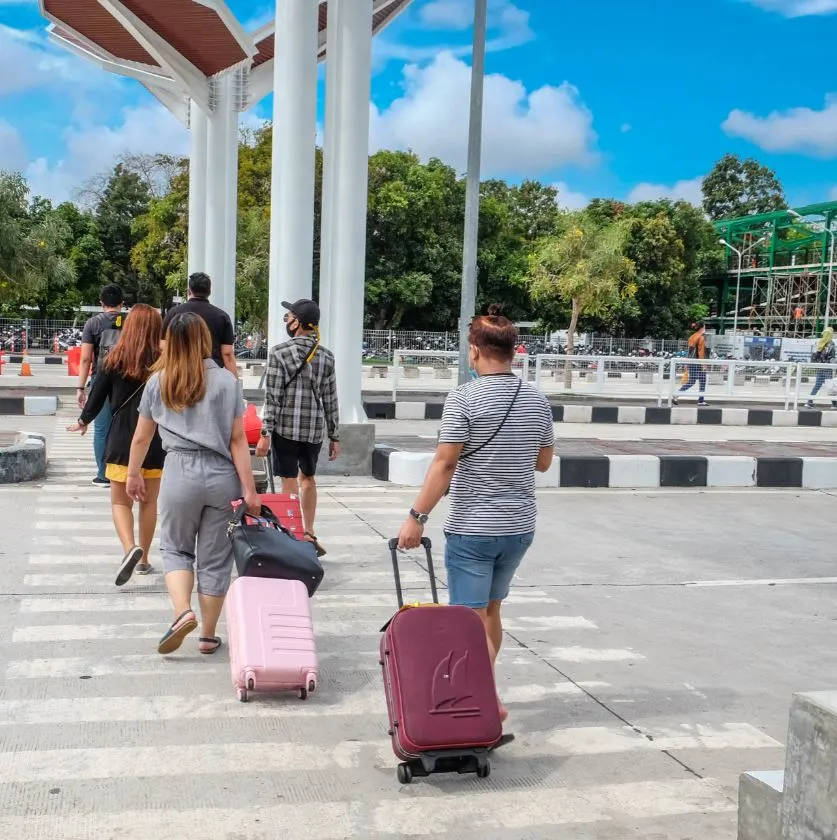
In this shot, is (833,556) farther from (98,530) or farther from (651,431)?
(651,431)

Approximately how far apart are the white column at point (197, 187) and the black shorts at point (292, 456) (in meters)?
18.3

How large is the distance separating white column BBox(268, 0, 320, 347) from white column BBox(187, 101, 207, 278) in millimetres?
13201

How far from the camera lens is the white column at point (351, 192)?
39.0 ft

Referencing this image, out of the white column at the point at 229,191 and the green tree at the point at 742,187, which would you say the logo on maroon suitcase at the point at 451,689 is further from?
the green tree at the point at 742,187

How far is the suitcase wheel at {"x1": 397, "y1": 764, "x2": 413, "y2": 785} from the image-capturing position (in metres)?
3.86

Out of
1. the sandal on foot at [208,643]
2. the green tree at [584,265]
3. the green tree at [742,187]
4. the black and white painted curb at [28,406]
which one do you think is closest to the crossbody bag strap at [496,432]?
the sandal on foot at [208,643]

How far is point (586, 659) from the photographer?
555 cm

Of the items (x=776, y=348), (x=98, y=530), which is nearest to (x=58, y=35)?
(x=98, y=530)

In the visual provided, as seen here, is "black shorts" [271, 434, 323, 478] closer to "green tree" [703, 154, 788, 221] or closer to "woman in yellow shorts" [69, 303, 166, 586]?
"woman in yellow shorts" [69, 303, 166, 586]

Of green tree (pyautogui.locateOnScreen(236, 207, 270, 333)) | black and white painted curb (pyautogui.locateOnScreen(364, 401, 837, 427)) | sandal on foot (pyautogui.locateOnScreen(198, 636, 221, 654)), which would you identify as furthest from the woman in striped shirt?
green tree (pyautogui.locateOnScreen(236, 207, 270, 333))

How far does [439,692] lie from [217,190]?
67.1 ft

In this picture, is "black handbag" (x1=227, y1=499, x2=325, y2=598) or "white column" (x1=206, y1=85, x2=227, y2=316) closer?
"black handbag" (x1=227, y1=499, x2=325, y2=598)

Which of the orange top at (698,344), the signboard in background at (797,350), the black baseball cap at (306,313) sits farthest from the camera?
the signboard in background at (797,350)

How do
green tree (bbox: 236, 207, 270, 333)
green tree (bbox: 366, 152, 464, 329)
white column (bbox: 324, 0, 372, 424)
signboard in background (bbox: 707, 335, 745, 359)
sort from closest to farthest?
white column (bbox: 324, 0, 372, 424)
green tree (bbox: 236, 207, 270, 333)
green tree (bbox: 366, 152, 464, 329)
signboard in background (bbox: 707, 335, 745, 359)
